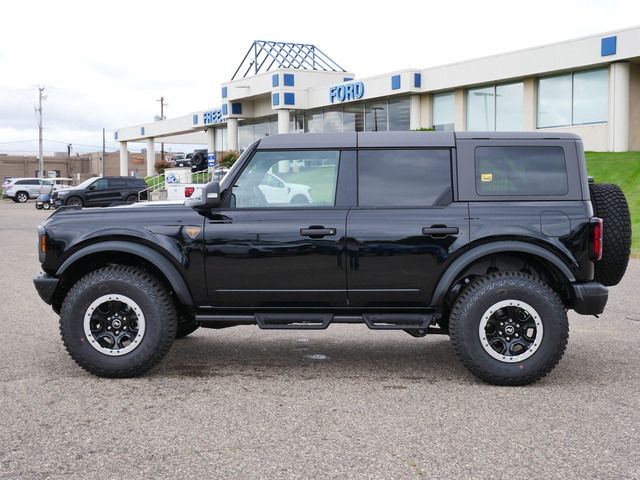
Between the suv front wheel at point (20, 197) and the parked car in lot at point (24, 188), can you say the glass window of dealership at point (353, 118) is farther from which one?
the suv front wheel at point (20, 197)

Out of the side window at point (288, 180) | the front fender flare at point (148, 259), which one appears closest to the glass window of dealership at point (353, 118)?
the side window at point (288, 180)

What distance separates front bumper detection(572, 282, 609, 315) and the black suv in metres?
32.9

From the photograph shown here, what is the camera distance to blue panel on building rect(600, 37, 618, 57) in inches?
1144

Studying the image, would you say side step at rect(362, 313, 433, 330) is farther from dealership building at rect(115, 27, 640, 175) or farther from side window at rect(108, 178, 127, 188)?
side window at rect(108, 178, 127, 188)

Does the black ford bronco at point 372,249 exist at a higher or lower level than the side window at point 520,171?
lower

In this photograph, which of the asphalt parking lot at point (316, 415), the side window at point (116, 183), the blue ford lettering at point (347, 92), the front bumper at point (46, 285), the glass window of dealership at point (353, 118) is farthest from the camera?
the blue ford lettering at point (347, 92)

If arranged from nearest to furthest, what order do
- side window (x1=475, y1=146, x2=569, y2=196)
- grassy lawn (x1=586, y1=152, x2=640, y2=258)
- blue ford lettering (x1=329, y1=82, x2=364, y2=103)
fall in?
side window (x1=475, y1=146, x2=569, y2=196), grassy lawn (x1=586, y1=152, x2=640, y2=258), blue ford lettering (x1=329, y1=82, x2=364, y2=103)

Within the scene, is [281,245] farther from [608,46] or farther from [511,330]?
[608,46]

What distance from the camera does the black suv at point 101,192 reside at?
36.5 metres

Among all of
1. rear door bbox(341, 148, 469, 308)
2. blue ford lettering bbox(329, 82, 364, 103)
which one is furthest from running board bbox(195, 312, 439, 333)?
blue ford lettering bbox(329, 82, 364, 103)

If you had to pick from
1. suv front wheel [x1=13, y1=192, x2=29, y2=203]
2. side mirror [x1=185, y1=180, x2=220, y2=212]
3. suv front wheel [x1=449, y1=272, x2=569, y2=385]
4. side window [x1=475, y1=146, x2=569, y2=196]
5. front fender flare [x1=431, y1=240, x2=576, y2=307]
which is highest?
suv front wheel [x1=13, y1=192, x2=29, y2=203]

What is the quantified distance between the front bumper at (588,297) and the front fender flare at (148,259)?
3000mm

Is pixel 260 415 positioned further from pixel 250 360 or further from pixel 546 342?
pixel 546 342

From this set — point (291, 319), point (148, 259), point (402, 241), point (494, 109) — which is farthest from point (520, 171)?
point (494, 109)
